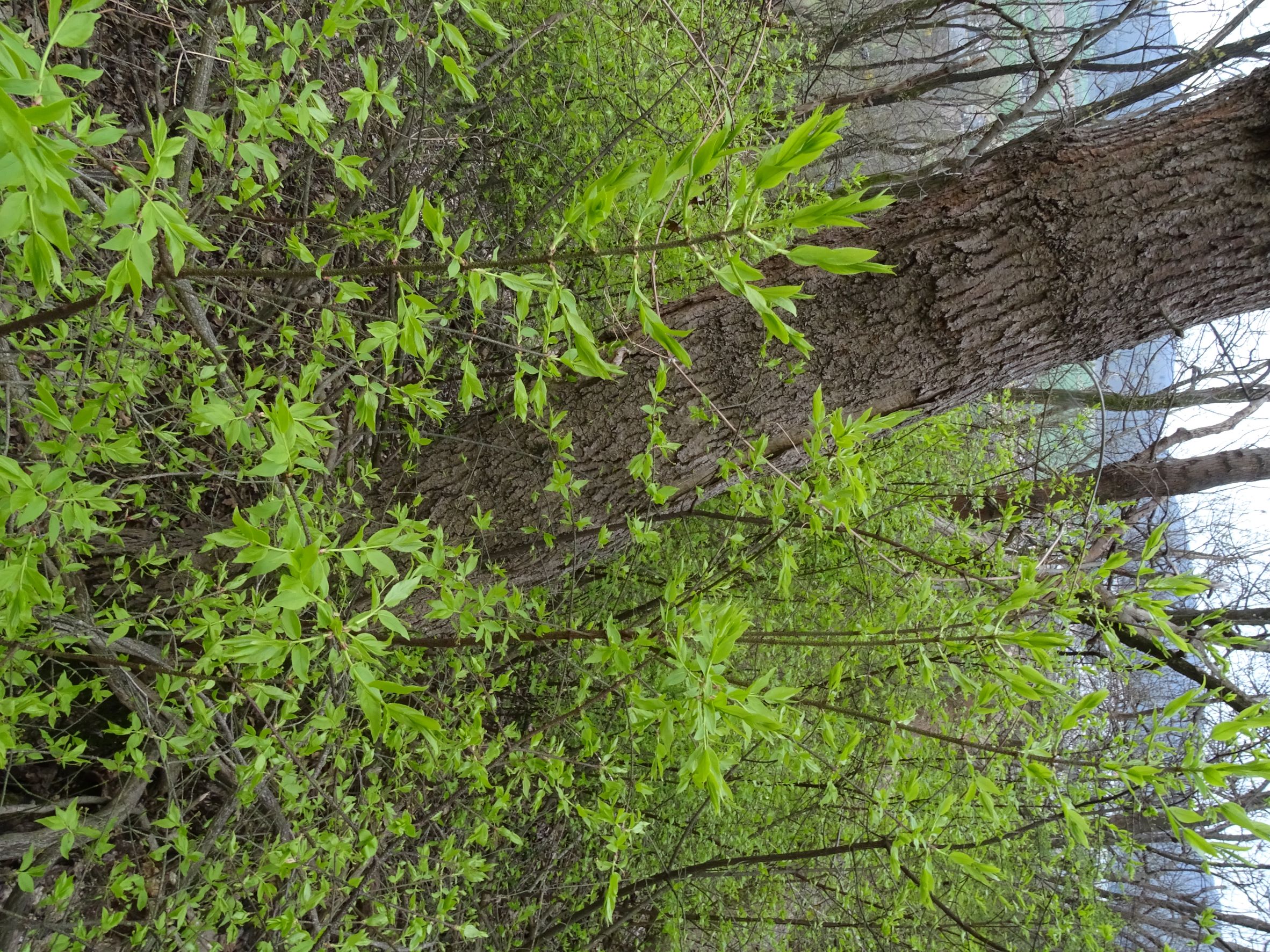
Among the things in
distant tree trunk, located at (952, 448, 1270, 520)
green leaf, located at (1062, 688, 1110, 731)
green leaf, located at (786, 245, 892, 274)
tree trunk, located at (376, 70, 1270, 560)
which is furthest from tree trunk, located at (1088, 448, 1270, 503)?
green leaf, located at (786, 245, 892, 274)

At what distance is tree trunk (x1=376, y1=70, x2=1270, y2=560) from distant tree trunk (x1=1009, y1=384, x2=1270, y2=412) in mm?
2914

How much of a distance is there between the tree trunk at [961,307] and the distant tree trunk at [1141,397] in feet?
9.56

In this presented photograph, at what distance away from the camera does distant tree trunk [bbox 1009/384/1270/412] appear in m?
4.98

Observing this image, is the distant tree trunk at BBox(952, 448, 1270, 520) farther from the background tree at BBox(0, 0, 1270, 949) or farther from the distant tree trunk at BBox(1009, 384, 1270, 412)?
the background tree at BBox(0, 0, 1270, 949)

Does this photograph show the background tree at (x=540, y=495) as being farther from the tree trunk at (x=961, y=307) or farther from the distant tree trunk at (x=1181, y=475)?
the distant tree trunk at (x=1181, y=475)

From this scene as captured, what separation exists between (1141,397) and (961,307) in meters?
4.15

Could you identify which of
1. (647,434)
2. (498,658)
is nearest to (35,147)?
(647,434)

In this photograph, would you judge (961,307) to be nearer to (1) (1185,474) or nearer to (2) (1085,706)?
(2) (1085,706)

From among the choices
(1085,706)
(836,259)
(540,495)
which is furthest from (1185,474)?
(836,259)

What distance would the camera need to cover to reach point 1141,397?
5.31m

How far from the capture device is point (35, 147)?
55 centimetres

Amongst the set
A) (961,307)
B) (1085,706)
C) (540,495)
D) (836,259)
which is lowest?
(540,495)

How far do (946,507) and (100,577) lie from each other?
3.18 m

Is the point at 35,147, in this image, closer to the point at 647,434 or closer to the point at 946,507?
the point at 647,434
